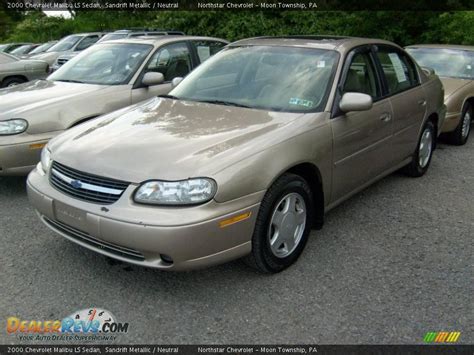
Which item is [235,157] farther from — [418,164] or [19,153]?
[418,164]

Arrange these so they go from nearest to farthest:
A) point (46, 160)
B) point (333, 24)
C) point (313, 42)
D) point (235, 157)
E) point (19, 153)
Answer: point (235, 157) → point (46, 160) → point (313, 42) → point (19, 153) → point (333, 24)

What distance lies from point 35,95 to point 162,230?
3176 millimetres

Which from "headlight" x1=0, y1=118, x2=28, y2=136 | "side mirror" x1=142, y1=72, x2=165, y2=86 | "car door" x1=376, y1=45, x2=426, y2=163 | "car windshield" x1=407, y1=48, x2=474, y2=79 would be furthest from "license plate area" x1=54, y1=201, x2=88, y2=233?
"car windshield" x1=407, y1=48, x2=474, y2=79

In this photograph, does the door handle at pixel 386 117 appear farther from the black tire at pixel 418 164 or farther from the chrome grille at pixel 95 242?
the chrome grille at pixel 95 242

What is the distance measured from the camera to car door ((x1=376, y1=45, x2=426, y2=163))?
436cm

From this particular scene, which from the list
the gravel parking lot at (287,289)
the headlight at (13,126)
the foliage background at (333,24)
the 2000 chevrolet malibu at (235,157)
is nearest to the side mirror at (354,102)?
the 2000 chevrolet malibu at (235,157)

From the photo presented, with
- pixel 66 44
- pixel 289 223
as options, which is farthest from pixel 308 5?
pixel 289 223

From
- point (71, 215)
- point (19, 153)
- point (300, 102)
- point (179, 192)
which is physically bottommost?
point (19, 153)

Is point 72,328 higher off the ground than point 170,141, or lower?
lower

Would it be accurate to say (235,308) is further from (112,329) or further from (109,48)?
(109,48)

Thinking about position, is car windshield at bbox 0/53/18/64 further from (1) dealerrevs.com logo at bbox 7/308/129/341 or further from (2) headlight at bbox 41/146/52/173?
(1) dealerrevs.com logo at bbox 7/308/129/341

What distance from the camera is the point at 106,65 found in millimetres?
5668

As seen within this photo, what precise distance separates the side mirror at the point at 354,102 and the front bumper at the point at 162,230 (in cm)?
111

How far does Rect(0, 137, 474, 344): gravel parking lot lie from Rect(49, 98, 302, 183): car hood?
2.64ft
